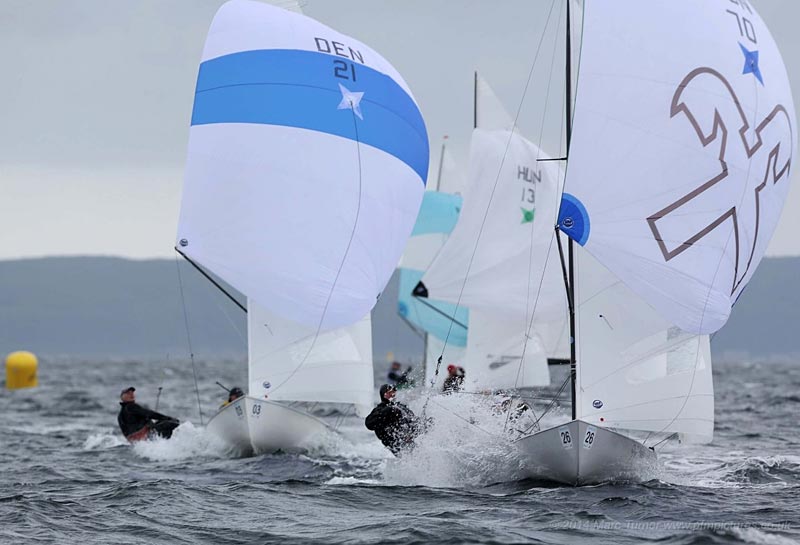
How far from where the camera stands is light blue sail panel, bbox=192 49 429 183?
16.2m

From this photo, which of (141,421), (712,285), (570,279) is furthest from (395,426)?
(141,421)

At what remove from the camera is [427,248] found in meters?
29.6

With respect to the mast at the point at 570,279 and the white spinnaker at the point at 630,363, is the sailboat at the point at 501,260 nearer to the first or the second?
the mast at the point at 570,279

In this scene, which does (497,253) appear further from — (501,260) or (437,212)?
(437,212)

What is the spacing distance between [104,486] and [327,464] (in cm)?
321

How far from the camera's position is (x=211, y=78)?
53.5 feet

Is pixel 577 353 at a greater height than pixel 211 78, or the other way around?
pixel 211 78

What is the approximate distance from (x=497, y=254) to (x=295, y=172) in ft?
21.1

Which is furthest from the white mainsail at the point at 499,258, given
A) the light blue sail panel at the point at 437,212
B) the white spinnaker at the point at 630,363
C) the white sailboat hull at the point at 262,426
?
the white spinnaker at the point at 630,363

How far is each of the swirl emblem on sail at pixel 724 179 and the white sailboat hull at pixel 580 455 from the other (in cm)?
189

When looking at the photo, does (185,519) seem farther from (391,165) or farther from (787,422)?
(787,422)

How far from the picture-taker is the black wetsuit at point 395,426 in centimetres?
1451

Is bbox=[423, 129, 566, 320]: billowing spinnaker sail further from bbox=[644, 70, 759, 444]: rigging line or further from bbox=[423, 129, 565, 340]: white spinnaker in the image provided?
bbox=[644, 70, 759, 444]: rigging line

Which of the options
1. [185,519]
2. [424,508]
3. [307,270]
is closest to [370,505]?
[424,508]
